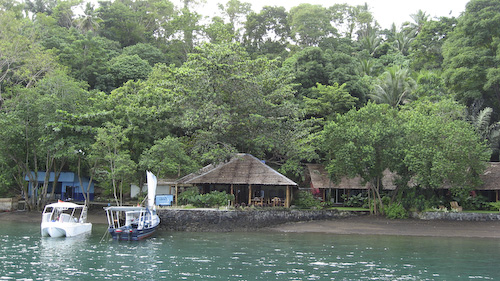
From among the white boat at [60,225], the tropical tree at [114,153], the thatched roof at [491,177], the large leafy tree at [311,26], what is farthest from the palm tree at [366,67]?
the white boat at [60,225]

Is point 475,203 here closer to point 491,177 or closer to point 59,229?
point 491,177

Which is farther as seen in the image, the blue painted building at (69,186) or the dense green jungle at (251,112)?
the blue painted building at (69,186)

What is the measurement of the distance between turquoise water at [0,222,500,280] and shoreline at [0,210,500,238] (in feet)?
4.60

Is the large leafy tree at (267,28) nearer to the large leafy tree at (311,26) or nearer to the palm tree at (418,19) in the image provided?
the large leafy tree at (311,26)

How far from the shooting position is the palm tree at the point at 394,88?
43.0m

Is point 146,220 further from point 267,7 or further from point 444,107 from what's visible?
→ point 267,7

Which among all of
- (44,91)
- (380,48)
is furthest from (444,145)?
(380,48)

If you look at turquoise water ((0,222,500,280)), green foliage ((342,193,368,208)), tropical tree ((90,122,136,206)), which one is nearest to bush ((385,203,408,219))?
green foliage ((342,193,368,208))

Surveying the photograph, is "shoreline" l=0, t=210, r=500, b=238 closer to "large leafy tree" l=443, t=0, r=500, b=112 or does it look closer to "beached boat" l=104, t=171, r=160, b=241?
"beached boat" l=104, t=171, r=160, b=241

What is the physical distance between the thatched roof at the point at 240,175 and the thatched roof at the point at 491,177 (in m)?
13.7

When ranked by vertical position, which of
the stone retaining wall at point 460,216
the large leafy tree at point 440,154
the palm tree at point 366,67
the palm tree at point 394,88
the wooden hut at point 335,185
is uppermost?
the palm tree at point 366,67

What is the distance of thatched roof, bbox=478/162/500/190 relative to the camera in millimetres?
30719

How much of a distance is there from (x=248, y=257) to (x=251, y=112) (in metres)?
16.1

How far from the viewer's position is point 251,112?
3303cm
